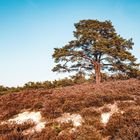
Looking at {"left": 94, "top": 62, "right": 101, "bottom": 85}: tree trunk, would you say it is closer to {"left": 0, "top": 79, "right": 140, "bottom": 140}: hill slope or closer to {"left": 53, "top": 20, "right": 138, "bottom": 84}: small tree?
{"left": 53, "top": 20, "right": 138, "bottom": 84}: small tree

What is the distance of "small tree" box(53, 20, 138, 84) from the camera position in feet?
111

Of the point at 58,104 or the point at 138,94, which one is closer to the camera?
the point at 58,104

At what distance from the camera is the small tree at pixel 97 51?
3378 cm

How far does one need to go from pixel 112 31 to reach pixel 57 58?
9414 millimetres

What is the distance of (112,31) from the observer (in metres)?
36.9

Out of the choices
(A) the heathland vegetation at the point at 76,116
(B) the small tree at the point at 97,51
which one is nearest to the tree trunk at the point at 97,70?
(B) the small tree at the point at 97,51

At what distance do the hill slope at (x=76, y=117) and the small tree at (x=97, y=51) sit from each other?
22.6 metres

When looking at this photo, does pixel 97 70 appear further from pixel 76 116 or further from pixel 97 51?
pixel 76 116

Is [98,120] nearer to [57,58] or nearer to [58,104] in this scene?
[58,104]

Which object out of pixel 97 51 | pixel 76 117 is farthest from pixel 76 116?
pixel 97 51

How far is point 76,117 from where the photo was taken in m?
8.56

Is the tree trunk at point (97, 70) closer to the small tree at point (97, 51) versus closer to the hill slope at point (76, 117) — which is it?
the small tree at point (97, 51)

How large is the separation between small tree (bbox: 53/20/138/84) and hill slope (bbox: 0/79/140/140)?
74.0 ft

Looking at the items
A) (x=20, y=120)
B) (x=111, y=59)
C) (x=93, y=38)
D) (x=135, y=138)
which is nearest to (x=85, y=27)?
(x=93, y=38)
